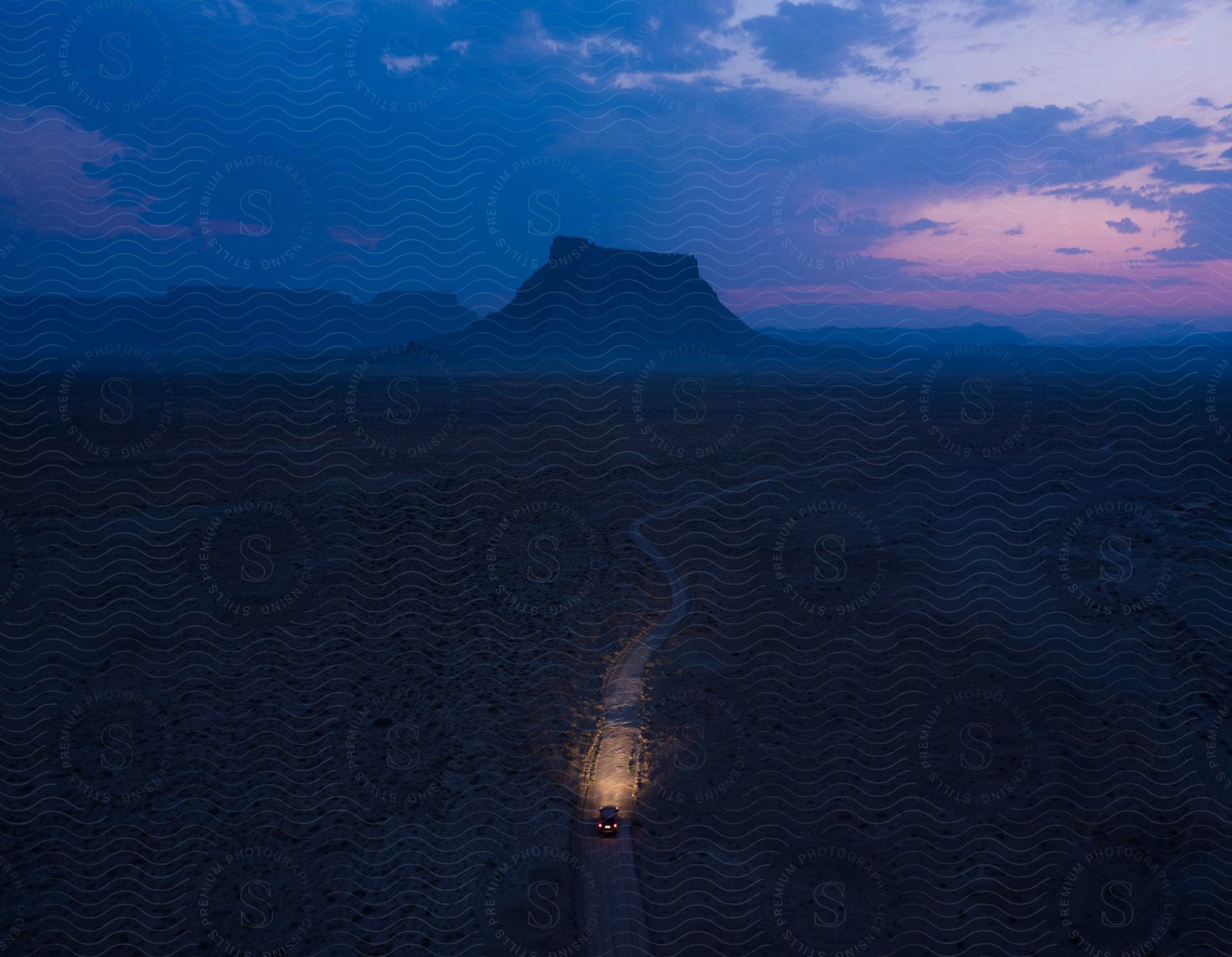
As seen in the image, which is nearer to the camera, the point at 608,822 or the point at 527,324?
the point at 608,822

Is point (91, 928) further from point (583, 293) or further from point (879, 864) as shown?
point (583, 293)

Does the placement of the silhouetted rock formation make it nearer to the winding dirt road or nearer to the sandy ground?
the sandy ground

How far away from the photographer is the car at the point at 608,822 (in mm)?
8984

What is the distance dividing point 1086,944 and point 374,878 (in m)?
8.09

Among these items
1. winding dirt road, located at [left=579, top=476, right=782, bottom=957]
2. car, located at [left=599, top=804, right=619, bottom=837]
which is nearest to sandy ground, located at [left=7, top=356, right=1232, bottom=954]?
winding dirt road, located at [left=579, top=476, right=782, bottom=957]

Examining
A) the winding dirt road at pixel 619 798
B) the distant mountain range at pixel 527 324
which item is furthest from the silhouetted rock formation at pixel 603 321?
the winding dirt road at pixel 619 798

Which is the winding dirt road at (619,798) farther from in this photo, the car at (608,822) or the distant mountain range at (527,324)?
the distant mountain range at (527,324)

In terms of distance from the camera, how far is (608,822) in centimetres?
902

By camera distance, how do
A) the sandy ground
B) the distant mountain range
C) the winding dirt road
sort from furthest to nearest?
1. the distant mountain range
2. the sandy ground
3. the winding dirt road

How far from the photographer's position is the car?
29.5 feet

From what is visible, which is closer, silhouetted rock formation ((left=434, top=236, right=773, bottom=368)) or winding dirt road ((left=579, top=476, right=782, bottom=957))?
winding dirt road ((left=579, top=476, right=782, bottom=957))

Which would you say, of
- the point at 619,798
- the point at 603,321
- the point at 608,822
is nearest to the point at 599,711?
the point at 619,798

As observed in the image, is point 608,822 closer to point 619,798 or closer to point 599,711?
point 619,798

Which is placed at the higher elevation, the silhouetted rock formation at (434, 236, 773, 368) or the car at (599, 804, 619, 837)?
the silhouetted rock formation at (434, 236, 773, 368)
